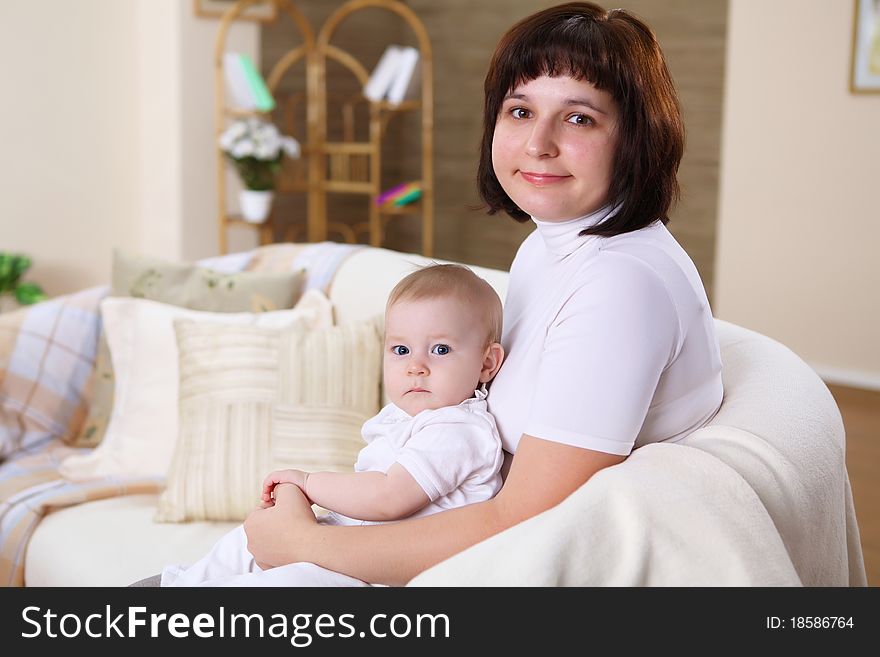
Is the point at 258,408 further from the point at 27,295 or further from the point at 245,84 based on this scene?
the point at 245,84

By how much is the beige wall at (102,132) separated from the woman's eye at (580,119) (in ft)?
12.7

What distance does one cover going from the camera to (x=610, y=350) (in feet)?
3.67

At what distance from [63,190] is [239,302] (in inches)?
105

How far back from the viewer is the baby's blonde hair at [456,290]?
141 centimetres

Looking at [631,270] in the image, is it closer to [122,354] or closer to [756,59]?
[122,354]

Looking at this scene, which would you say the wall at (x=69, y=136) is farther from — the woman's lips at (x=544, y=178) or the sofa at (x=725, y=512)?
the woman's lips at (x=544, y=178)

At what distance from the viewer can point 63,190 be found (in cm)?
493

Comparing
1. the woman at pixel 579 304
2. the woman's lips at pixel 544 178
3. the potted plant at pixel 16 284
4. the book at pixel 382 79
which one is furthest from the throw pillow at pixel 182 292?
the book at pixel 382 79

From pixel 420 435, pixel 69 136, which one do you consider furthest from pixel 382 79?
pixel 420 435

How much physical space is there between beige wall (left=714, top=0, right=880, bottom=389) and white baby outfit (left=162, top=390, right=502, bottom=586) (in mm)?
4145

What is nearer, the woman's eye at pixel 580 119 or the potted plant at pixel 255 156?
the woman's eye at pixel 580 119

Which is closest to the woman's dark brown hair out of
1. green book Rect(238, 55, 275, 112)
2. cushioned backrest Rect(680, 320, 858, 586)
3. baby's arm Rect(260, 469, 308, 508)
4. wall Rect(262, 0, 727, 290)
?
cushioned backrest Rect(680, 320, 858, 586)

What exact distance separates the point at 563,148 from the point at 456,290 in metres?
0.25
